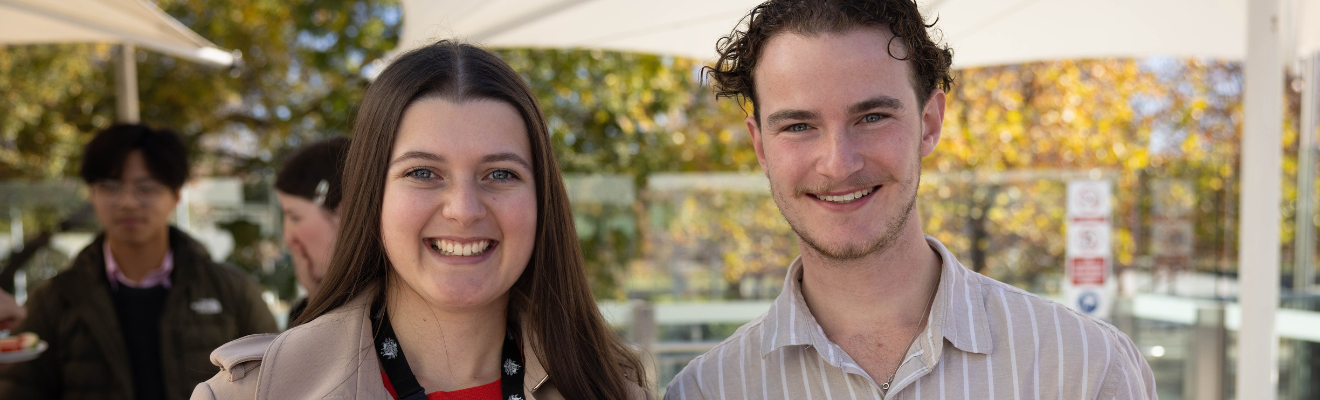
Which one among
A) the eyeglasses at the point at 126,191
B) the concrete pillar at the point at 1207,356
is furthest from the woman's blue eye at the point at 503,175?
the concrete pillar at the point at 1207,356

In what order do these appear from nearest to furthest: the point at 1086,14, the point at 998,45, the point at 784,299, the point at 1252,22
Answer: the point at 784,299 < the point at 1252,22 < the point at 1086,14 < the point at 998,45

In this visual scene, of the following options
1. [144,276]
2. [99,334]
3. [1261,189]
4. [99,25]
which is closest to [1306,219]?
[1261,189]

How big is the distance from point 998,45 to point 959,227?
3.00 metres

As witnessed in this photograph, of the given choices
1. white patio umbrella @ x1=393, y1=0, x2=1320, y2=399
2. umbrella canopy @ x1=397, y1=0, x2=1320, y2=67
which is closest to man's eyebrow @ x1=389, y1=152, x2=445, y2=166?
white patio umbrella @ x1=393, y1=0, x2=1320, y2=399

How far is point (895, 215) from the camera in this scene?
188cm

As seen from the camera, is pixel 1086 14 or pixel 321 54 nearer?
pixel 1086 14

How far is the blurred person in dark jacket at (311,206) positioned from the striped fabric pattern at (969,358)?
152cm

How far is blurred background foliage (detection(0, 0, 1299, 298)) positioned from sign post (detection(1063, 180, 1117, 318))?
24.8 inches

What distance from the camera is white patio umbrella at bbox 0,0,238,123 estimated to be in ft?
11.7

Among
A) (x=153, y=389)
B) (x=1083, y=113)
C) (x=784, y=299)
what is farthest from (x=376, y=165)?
(x=1083, y=113)

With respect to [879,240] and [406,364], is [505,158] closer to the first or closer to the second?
[406,364]

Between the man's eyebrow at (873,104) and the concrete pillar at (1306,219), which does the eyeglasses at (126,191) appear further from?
the concrete pillar at (1306,219)

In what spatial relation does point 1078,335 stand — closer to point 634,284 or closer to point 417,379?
point 417,379

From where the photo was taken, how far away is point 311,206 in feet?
9.77
